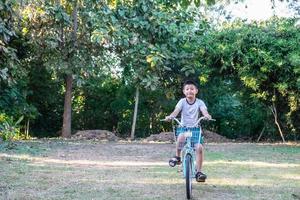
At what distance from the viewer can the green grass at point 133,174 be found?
Answer: 5.83 m

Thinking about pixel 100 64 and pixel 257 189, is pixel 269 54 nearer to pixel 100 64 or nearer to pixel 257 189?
pixel 100 64

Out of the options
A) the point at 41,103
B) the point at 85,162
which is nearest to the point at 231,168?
the point at 85,162

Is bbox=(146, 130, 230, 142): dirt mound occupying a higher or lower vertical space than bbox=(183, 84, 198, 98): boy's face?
lower

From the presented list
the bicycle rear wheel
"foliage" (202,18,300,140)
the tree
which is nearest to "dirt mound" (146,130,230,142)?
the tree

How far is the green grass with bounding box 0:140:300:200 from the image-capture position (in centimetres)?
583

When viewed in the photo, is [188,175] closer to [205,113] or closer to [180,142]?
[180,142]

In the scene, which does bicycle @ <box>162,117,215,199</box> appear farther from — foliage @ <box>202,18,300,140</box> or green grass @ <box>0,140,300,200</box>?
foliage @ <box>202,18,300,140</box>

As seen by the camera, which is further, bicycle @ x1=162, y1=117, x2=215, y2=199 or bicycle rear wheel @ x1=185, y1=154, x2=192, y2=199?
bicycle @ x1=162, y1=117, x2=215, y2=199

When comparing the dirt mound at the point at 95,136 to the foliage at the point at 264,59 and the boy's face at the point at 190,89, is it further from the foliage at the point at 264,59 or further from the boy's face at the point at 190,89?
the boy's face at the point at 190,89

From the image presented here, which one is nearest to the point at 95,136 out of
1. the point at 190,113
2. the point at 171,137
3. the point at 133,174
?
the point at 171,137

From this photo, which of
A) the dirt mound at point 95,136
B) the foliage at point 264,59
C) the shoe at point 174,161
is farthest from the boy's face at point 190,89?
Result: the dirt mound at point 95,136

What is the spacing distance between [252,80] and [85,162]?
6.45m

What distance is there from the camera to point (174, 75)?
51.7ft

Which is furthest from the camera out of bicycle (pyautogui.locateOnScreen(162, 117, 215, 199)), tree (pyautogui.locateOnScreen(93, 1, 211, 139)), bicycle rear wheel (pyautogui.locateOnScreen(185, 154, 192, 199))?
tree (pyautogui.locateOnScreen(93, 1, 211, 139))
